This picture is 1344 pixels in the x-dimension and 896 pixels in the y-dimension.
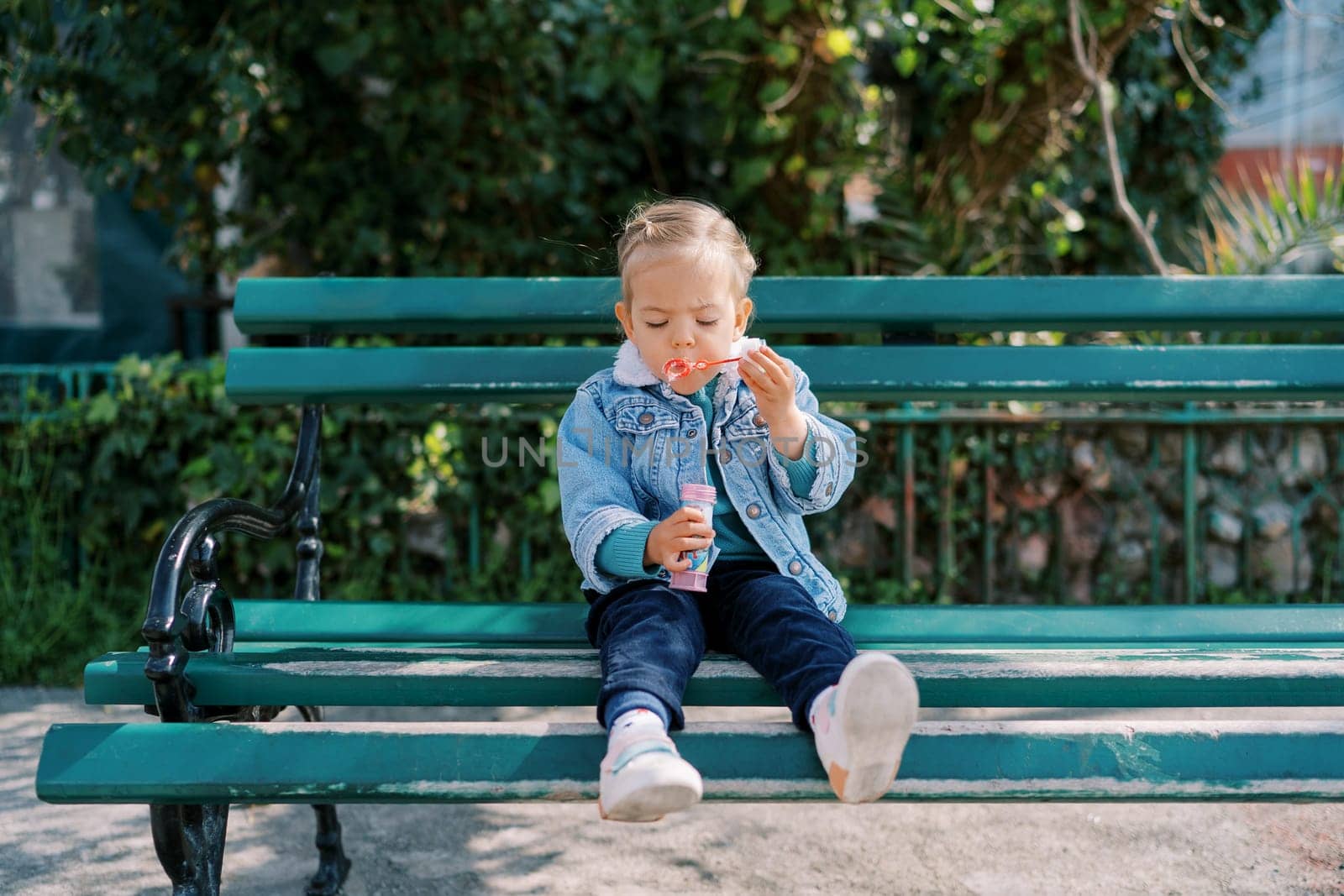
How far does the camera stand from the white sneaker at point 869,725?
4.45 ft

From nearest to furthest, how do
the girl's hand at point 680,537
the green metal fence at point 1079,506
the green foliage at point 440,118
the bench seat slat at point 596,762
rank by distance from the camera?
1. the bench seat slat at point 596,762
2. the girl's hand at point 680,537
3. the green metal fence at point 1079,506
4. the green foliage at point 440,118

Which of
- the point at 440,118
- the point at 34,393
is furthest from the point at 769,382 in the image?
the point at 34,393

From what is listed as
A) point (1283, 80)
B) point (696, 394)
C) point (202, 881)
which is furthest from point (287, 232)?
point (1283, 80)

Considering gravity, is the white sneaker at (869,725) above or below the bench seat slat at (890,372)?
below

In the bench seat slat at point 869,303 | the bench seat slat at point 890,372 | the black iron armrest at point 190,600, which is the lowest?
the black iron armrest at point 190,600

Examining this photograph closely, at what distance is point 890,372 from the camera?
2.40 metres

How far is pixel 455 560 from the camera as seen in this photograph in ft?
13.8

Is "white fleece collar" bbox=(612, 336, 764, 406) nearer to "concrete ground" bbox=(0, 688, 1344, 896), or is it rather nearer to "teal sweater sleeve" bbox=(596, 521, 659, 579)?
"teal sweater sleeve" bbox=(596, 521, 659, 579)

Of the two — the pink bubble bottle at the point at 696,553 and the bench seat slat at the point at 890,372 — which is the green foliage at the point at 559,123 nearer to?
the bench seat slat at the point at 890,372

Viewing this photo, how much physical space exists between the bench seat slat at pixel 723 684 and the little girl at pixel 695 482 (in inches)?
2.8

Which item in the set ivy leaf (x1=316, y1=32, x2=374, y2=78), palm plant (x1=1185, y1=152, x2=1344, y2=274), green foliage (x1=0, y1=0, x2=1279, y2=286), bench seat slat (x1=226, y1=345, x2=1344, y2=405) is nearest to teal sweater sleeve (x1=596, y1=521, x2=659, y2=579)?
bench seat slat (x1=226, y1=345, x2=1344, y2=405)

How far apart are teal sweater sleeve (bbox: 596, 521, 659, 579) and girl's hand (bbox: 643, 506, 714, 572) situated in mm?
21

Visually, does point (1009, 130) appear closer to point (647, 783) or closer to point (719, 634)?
point (719, 634)

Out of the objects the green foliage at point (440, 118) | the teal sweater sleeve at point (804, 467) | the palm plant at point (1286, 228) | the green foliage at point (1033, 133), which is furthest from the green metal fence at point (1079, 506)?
the teal sweater sleeve at point (804, 467)
